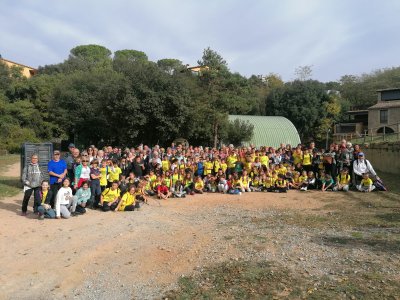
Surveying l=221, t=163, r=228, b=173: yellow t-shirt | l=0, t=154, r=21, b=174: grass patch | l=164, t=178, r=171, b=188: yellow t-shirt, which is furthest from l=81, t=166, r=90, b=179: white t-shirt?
l=0, t=154, r=21, b=174: grass patch

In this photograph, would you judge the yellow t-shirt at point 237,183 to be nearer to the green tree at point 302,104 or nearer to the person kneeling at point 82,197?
the person kneeling at point 82,197

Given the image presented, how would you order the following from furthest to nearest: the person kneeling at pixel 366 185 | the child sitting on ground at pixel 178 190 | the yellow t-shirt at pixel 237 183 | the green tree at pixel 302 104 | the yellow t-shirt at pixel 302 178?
the green tree at pixel 302 104 < the yellow t-shirt at pixel 302 178 < the yellow t-shirt at pixel 237 183 < the person kneeling at pixel 366 185 < the child sitting on ground at pixel 178 190

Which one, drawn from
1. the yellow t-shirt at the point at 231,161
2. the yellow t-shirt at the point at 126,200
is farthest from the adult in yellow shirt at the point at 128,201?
the yellow t-shirt at the point at 231,161

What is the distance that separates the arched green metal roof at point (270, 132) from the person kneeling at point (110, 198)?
21913 millimetres

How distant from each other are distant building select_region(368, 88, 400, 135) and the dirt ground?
122ft

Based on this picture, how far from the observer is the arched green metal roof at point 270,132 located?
105ft

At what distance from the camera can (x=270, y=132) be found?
1297 inches

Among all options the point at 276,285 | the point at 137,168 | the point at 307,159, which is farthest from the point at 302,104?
the point at 276,285

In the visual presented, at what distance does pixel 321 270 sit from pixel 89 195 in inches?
263

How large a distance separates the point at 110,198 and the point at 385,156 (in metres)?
14.6

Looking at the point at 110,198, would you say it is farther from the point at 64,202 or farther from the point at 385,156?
the point at 385,156

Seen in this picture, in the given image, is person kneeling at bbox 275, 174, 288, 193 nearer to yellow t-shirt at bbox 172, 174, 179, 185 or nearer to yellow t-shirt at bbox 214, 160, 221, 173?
yellow t-shirt at bbox 214, 160, 221, 173

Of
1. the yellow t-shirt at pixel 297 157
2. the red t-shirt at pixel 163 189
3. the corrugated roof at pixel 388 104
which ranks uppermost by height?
the corrugated roof at pixel 388 104

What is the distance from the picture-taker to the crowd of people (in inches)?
424
